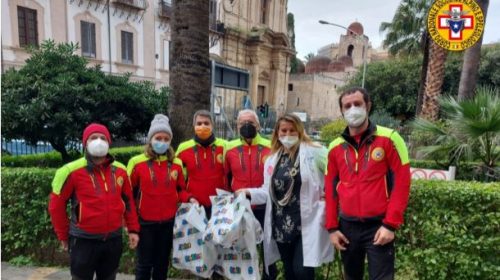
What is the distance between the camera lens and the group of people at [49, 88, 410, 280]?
2.68 m

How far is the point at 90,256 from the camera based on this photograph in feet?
9.65

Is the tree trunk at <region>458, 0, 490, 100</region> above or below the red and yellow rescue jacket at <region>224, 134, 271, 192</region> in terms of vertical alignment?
above

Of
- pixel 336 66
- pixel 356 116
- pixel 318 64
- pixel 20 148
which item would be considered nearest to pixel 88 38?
pixel 20 148

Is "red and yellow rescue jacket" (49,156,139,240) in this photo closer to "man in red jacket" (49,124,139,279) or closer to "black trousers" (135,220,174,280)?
"man in red jacket" (49,124,139,279)

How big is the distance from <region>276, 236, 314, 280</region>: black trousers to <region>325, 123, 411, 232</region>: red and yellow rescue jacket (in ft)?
1.78

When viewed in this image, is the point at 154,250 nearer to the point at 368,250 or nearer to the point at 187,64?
the point at 368,250

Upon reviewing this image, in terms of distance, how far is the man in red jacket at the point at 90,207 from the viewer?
2.90 metres

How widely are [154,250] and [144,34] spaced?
23.4m

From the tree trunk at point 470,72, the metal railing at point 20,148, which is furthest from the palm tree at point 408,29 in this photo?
the metal railing at point 20,148

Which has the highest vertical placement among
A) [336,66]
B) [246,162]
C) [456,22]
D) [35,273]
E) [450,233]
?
[336,66]

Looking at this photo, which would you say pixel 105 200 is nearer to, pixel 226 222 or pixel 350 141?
pixel 226 222

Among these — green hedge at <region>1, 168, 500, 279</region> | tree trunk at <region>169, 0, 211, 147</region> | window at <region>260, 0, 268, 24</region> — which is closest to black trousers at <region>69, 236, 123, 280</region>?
tree trunk at <region>169, 0, 211, 147</region>

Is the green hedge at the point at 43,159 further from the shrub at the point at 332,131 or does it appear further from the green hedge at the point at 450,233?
the shrub at the point at 332,131

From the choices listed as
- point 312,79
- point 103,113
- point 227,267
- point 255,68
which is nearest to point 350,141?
point 227,267
